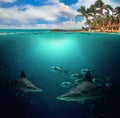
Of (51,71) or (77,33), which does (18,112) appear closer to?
(51,71)

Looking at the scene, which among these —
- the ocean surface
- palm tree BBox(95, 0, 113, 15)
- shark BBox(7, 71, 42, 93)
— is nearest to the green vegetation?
palm tree BBox(95, 0, 113, 15)

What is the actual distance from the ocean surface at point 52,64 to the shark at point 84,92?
0.31 feet

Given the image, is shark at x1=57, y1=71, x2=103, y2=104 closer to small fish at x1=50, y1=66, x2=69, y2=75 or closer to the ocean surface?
the ocean surface

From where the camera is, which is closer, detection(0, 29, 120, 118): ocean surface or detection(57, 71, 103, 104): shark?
detection(57, 71, 103, 104): shark

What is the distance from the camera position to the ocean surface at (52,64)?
3.01 m

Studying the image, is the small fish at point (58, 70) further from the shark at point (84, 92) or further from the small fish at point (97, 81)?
the small fish at point (97, 81)

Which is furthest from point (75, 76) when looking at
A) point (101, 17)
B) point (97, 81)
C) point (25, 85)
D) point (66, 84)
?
point (101, 17)

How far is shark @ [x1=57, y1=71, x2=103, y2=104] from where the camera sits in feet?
9.46

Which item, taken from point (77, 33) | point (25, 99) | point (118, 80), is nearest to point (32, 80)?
point (25, 99)

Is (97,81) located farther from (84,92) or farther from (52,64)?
(52,64)

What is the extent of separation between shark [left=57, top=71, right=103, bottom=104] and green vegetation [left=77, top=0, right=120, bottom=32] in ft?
2.26

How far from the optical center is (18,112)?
10.1ft

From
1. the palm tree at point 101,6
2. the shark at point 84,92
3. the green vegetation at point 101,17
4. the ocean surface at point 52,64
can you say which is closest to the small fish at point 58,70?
the ocean surface at point 52,64

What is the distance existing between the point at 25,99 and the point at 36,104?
15 cm
